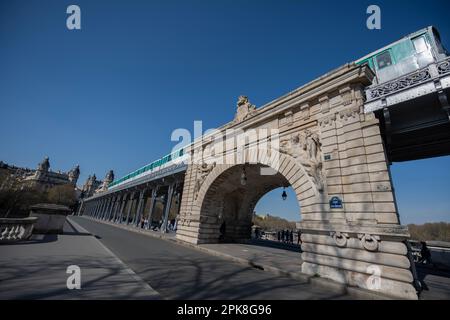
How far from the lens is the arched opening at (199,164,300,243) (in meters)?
13.3

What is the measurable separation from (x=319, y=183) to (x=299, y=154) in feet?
5.40

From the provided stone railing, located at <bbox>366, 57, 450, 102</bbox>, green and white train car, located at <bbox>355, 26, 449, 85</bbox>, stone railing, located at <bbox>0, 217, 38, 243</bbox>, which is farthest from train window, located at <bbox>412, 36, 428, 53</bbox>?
stone railing, located at <bbox>0, 217, 38, 243</bbox>

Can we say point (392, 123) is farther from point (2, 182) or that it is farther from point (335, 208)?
point (2, 182)

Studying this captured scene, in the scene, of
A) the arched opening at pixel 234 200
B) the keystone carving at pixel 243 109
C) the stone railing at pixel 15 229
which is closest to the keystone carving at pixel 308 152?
the arched opening at pixel 234 200

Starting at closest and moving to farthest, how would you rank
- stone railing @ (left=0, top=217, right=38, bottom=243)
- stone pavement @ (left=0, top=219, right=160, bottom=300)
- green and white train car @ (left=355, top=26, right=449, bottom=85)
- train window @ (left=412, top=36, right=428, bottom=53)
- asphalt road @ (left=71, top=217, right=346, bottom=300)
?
stone pavement @ (left=0, top=219, right=160, bottom=300)
asphalt road @ (left=71, top=217, right=346, bottom=300)
green and white train car @ (left=355, top=26, right=449, bottom=85)
train window @ (left=412, top=36, right=428, bottom=53)
stone railing @ (left=0, top=217, right=38, bottom=243)

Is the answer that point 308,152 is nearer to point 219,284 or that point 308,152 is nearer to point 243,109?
point 219,284

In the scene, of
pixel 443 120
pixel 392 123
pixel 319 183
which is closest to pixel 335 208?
pixel 319 183

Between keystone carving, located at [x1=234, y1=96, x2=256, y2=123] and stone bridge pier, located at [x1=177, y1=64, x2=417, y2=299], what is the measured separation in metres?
0.76

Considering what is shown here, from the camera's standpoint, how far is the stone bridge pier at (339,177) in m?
5.68

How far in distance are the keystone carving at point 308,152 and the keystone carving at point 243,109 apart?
13.0ft

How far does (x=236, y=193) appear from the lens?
16.6 metres

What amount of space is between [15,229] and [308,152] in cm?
1261

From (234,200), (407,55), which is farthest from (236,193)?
(407,55)

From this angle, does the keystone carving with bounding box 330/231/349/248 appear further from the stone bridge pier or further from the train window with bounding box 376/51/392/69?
the train window with bounding box 376/51/392/69
